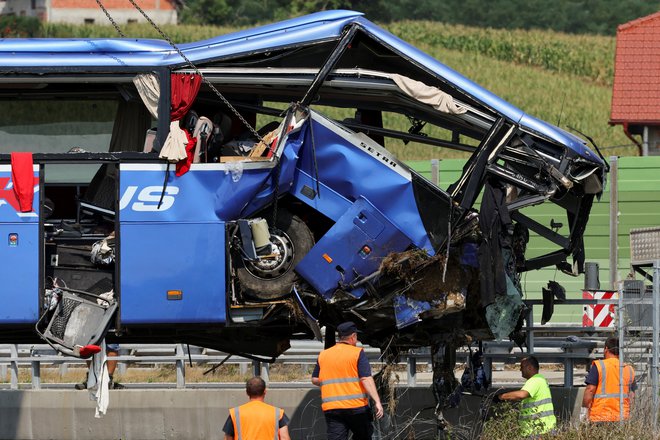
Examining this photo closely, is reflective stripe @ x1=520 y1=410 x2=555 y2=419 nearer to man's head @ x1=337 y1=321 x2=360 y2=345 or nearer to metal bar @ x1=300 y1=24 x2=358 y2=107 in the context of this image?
man's head @ x1=337 y1=321 x2=360 y2=345

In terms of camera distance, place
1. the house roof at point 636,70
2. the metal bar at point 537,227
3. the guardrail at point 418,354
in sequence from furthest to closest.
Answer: the house roof at point 636,70, the guardrail at point 418,354, the metal bar at point 537,227

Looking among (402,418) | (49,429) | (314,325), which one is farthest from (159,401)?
(314,325)

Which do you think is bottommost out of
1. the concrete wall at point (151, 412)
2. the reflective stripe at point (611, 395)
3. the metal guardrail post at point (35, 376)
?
the concrete wall at point (151, 412)

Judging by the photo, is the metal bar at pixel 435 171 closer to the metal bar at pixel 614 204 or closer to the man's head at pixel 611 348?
the metal bar at pixel 614 204

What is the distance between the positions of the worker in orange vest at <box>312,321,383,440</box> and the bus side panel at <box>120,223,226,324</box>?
3.53 feet

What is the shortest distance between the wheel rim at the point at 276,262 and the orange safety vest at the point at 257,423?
1648mm

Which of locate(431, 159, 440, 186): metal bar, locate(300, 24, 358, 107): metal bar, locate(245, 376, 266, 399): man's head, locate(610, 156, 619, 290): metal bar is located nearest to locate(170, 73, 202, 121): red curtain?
locate(300, 24, 358, 107): metal bar

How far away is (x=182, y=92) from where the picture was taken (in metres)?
11.5

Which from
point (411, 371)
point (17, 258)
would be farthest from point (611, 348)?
point (17, 258)

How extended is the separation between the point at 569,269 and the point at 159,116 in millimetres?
4368

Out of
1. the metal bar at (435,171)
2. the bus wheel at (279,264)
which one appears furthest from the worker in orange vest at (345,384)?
the metal bar at (435,171)

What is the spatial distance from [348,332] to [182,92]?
2608 millimetres

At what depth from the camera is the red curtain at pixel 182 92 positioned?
11.5 meters

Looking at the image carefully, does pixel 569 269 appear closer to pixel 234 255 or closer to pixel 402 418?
pixel 402 418
